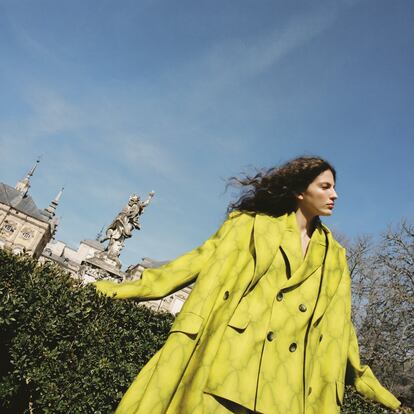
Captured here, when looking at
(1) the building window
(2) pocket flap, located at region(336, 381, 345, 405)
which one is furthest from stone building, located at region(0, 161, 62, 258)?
(2) pocket flap, located at region(336, 381, 345, 405)

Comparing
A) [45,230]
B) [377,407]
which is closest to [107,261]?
[377,407]

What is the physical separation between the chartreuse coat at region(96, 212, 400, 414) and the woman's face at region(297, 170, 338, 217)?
0.86 feet

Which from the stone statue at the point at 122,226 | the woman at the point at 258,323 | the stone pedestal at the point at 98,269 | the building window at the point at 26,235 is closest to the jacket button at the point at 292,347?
the woman at the point at 258,323

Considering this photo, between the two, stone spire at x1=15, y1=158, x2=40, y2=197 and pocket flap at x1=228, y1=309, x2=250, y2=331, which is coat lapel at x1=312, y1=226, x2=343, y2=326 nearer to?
pocket flap at x1=228, y1=309, x2=250, y2=331

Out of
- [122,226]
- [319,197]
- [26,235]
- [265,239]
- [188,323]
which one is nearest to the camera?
[188,323]

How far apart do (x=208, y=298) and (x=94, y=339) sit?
3295 mm

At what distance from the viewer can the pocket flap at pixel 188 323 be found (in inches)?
68.3

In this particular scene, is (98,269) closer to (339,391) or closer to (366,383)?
(366,383)

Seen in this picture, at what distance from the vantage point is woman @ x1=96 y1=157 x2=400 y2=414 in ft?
5.57

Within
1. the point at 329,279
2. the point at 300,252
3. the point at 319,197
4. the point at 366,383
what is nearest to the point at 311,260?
the point at 300,252

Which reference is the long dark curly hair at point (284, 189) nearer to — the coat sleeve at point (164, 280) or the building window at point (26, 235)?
the coat sleeve at point (164, 280)

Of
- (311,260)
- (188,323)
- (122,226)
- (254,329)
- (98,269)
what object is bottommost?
(188,323)

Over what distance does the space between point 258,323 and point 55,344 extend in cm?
344

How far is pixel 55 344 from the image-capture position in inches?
170
